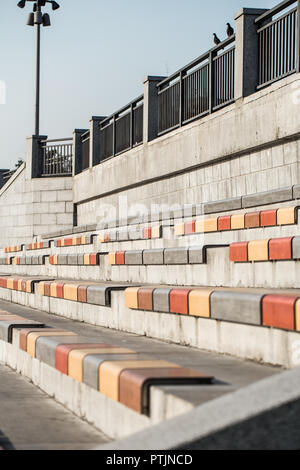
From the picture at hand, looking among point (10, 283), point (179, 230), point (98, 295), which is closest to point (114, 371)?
point (98, 295)

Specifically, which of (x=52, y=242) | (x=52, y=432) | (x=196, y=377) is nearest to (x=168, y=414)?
(x=196, y=377)

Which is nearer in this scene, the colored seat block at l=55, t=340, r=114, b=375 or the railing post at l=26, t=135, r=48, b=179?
the colored seat block at l=55, t=340, r=114, b=375

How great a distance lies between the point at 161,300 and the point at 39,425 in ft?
4.93

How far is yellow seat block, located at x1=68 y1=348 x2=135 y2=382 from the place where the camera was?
3.86m

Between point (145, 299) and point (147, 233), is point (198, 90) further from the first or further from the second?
point (145, 299)

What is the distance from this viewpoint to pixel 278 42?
10.9 metres

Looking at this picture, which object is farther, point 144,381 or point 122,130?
point 122,130

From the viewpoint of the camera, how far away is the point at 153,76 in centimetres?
1544

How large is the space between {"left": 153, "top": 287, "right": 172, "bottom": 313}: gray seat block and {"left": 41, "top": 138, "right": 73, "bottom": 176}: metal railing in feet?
57.4

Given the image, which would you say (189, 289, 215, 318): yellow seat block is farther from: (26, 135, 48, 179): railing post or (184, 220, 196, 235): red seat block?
(26, 135, 48, 179): railing post

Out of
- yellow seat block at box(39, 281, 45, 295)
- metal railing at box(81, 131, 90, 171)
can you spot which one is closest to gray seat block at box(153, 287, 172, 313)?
yellow seat block at box(39, 281, 45, 295)

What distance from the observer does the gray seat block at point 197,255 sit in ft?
20.1
